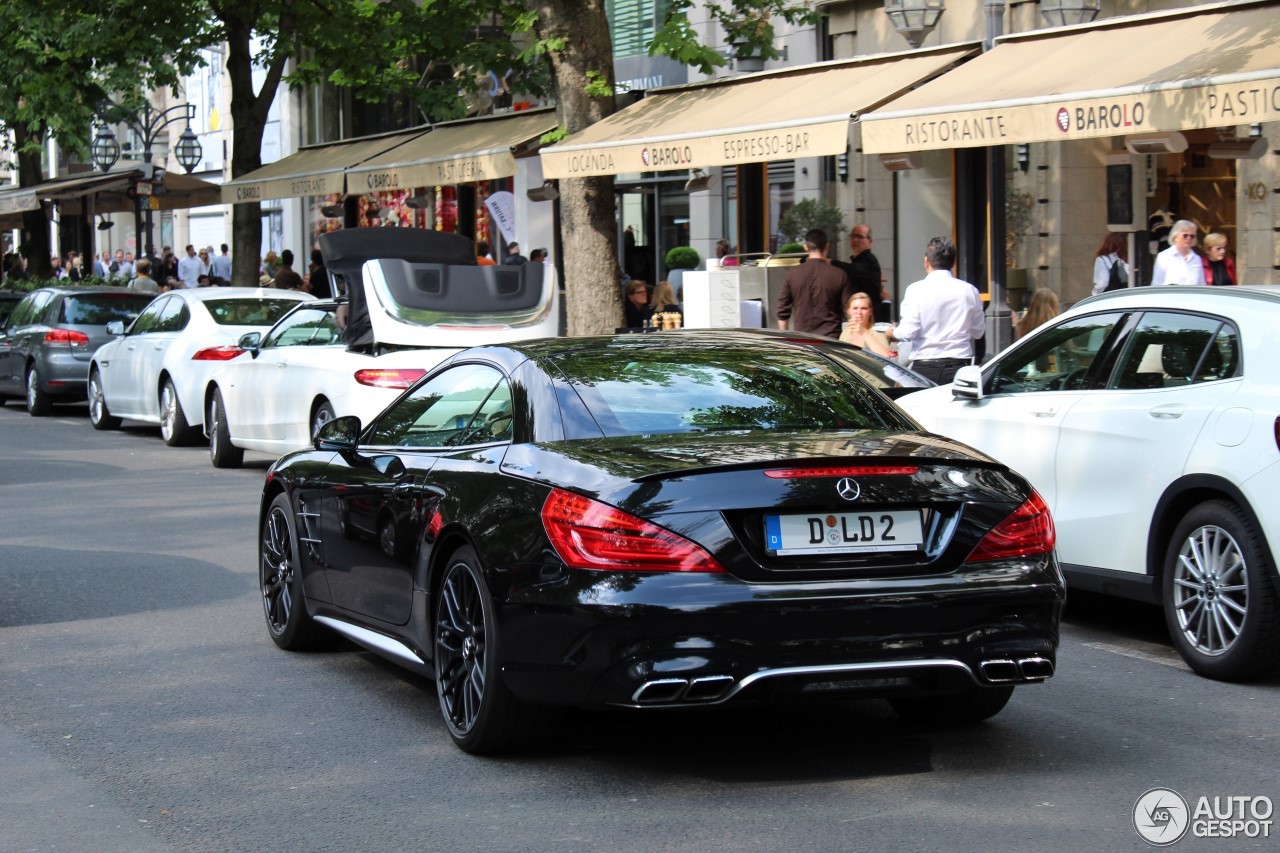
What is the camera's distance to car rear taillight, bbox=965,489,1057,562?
601 cm

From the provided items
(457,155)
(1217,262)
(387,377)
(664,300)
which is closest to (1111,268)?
(1217,262)

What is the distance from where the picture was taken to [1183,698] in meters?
7.44

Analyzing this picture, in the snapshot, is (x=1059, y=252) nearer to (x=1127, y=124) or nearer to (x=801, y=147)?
(x=801, y=147)

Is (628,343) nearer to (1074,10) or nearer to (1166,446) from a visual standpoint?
(1166,446)

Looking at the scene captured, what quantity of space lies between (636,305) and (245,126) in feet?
31.0

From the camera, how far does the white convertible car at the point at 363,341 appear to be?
14.5 meters

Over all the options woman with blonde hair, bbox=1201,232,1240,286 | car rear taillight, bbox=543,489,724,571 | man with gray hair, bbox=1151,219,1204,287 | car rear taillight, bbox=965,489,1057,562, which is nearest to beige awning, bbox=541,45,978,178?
man with gray hair, bbox=1151,219,1204,287

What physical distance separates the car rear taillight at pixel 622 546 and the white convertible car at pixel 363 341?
8.30 metres

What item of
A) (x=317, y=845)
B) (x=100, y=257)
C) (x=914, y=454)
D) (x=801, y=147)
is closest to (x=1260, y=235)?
(x=801, y=147)

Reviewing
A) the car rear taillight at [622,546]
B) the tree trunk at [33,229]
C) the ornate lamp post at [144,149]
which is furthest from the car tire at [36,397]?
the car rear taillight at [622,546]

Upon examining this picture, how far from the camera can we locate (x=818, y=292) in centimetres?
1645

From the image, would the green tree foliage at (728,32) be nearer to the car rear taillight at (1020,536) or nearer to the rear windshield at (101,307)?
the rear windshield at (101,307)

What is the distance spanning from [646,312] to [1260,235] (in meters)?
6.63

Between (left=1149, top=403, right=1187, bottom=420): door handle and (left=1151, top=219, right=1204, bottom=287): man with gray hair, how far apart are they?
25.6 feet
